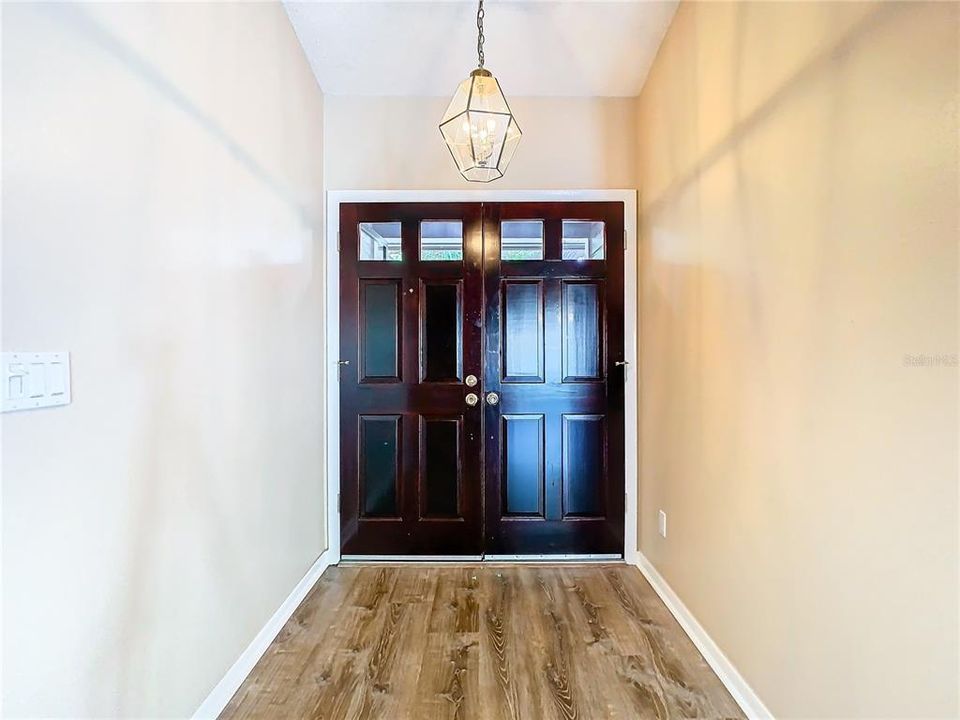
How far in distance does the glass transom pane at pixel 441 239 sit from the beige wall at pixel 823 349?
1227 millimetres

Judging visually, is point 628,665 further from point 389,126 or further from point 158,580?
point 389,126

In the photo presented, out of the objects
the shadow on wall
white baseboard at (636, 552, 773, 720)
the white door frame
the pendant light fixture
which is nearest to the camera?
the shadow on wall

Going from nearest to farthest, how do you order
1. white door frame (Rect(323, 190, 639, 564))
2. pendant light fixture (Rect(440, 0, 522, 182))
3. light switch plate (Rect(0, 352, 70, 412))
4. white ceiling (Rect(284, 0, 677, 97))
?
1. light switch plate (Rect(0, 352, 70, 412))
2. pendant light fixture (Rect(440, 0, 522, 182))
3. white ceiling (Rect(284, 0, 677, 97))
4. white door frame (Rect(323, 190, 639, 564))

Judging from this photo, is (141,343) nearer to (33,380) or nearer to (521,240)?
(33,380)

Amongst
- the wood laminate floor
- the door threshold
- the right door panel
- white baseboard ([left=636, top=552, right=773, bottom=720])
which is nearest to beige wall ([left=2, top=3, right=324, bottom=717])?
the wood laminate floor

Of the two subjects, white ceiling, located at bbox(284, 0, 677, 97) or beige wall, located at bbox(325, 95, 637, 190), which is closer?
white ceiling, located at bbox(284, 0, 677, 97)

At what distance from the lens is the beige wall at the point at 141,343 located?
99 centimetres

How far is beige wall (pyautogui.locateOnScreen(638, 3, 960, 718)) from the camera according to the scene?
991 millimetres

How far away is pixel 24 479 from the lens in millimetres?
972

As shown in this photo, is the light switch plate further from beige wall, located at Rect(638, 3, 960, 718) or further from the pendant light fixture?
beige wall, located at Rect(638, 3, 960, 718)

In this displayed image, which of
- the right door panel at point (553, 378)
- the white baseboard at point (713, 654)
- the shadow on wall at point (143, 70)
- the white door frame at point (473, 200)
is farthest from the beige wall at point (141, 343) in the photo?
the white baseboard at point (713, 654)

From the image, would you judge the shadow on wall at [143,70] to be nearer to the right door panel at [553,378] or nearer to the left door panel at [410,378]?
the left door panel at [410,378]

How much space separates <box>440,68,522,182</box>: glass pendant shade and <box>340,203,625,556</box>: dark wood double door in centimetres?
92

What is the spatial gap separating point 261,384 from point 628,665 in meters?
1.82
